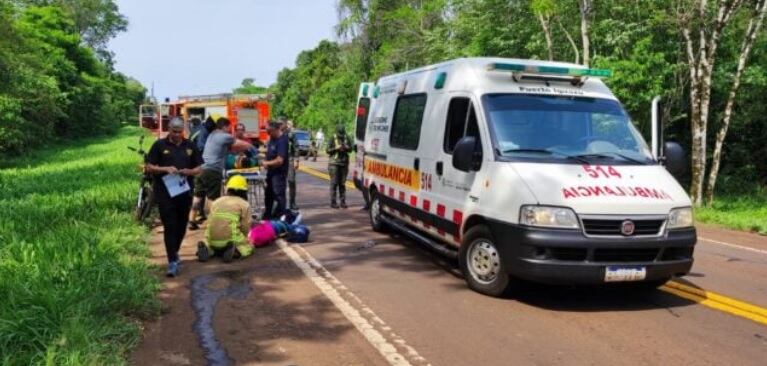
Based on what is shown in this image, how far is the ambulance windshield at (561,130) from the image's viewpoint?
639 centimetres

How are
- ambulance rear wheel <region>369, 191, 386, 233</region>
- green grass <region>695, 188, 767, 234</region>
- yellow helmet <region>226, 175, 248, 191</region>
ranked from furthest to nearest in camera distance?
green grass <region>695, 188, 767, 234</region> < ambulance rear wheel <region>369, 191, 386, 233</region> < yellow helmet <region>226, 175, 248, 191</region>

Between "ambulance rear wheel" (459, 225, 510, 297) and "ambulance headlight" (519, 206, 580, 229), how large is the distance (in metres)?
0.56

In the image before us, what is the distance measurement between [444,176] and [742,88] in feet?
45.5

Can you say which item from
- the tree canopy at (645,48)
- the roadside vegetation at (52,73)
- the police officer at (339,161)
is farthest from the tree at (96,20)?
the police officer at (339,161)

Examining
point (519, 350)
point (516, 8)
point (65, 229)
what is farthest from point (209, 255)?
point (516, 8)

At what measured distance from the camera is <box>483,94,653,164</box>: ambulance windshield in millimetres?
6391

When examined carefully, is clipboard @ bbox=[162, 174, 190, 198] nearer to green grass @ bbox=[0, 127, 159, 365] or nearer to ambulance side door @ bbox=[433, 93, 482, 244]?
green grass @ bbox=[0, 127, 159, 365]

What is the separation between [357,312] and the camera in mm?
5957

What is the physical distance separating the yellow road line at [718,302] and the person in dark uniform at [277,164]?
19.6 ft

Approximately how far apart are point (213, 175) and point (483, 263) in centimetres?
551

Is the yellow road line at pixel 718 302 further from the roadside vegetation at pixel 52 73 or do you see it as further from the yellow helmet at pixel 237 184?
the roadside vegetation at pixel 52 73

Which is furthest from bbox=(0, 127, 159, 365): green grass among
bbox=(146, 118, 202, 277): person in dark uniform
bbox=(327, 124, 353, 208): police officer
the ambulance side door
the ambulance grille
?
bbox=(327, 124, 353, 208): police officer

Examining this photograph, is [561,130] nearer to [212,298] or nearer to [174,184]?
[212,298]

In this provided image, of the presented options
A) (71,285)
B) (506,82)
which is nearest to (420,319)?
(506,82)
